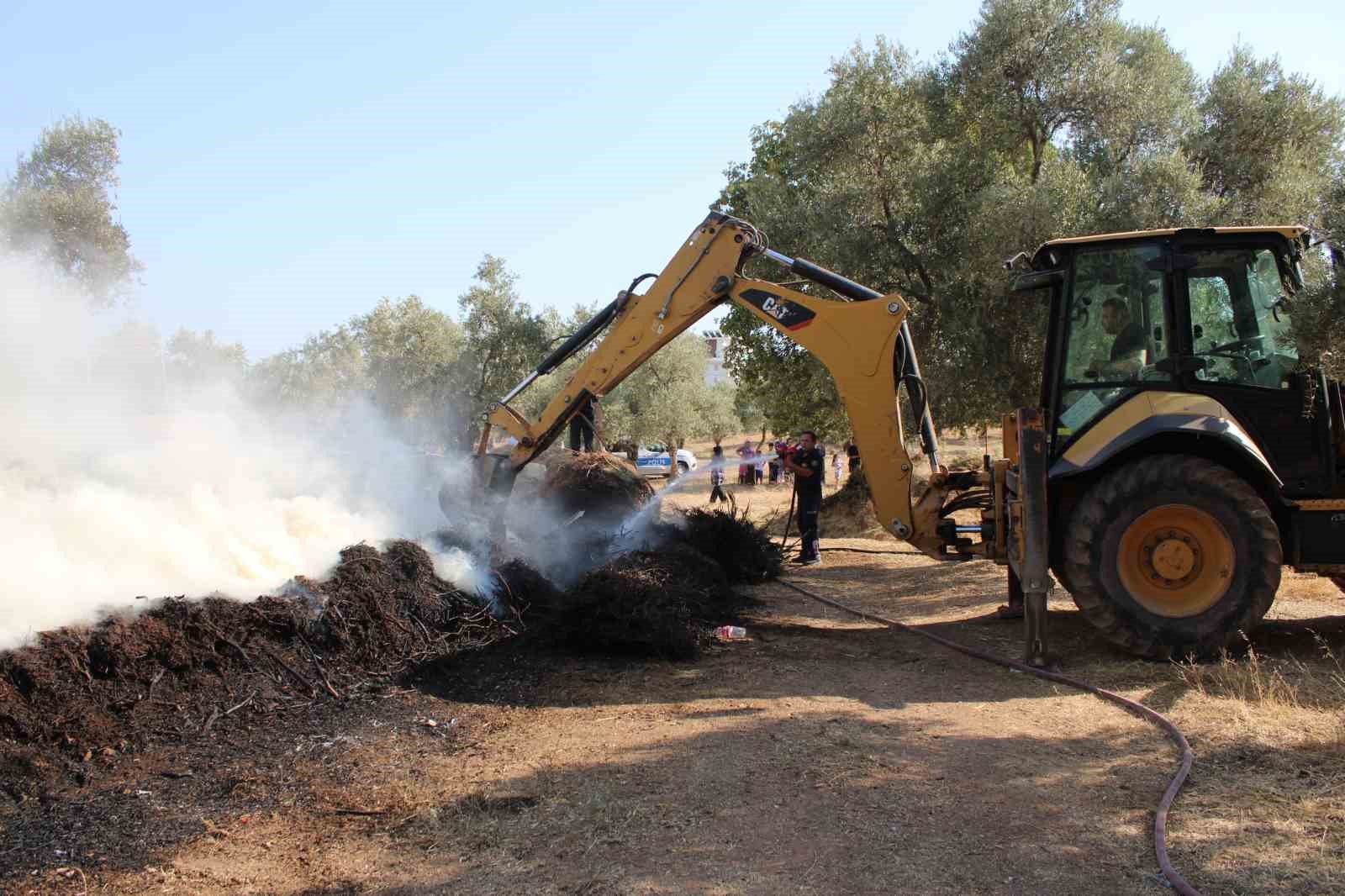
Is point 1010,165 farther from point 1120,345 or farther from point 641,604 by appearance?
point 641,604

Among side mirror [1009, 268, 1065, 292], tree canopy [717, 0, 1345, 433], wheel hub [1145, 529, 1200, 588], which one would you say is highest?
tree canopy [717, 0, 1345, 433]

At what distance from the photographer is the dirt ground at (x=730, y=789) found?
3.88m

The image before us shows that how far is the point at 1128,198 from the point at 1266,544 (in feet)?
21.7

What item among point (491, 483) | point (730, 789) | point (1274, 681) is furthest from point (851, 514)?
point (730, 789)

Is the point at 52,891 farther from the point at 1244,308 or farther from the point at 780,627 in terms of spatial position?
the point at 1244,308

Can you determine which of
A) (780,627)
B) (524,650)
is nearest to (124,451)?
(524,650)

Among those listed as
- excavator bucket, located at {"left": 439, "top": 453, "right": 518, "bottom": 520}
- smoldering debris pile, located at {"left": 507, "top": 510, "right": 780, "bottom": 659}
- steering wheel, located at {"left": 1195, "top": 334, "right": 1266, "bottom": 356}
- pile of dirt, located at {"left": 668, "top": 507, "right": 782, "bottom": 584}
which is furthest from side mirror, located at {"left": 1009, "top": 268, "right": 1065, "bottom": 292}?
excavator bucket, located at {"left": 439, "top": 453, "right": 518, "bottom": 520}

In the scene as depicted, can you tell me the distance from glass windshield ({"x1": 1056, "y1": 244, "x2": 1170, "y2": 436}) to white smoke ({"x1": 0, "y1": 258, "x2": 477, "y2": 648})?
5442 mm

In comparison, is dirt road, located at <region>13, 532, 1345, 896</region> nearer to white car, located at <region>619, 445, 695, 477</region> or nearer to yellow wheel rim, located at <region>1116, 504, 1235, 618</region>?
yellow wheel rim, located at <region>1116, 504, 1235, 618</region>

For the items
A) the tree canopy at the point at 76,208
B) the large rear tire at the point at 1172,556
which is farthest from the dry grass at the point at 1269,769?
the tree canopy at the point at 76,208

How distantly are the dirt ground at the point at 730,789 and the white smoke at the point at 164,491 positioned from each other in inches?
60.7

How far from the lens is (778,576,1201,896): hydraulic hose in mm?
3746

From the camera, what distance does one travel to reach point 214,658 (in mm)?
6219

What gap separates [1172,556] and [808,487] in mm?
6165
